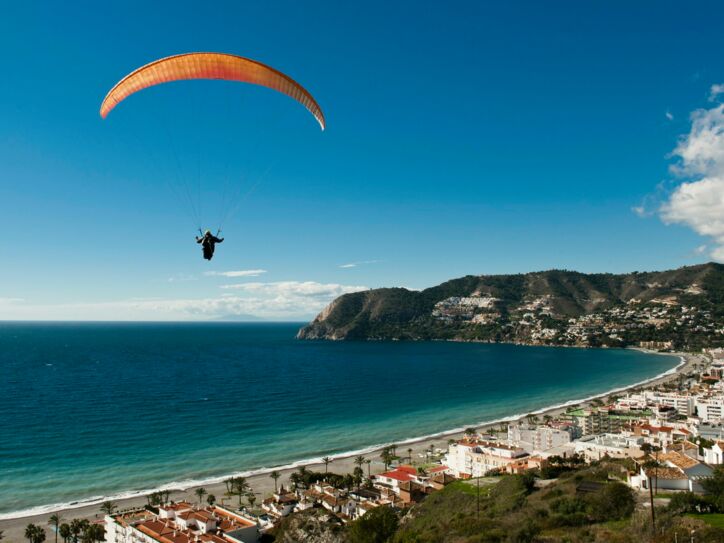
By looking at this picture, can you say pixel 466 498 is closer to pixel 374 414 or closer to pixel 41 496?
pixel 41 496

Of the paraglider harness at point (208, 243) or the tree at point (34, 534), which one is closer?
the paraglider harness at point (208, 243)

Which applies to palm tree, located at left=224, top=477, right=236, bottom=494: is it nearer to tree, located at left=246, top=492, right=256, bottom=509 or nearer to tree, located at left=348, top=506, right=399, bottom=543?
tree, located at left=246, top=492, right=256, bottom=509

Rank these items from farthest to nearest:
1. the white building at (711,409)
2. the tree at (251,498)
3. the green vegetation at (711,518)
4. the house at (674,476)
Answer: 1. the white building at (711,409)
2. the tree at (251,498)
3. the house at (674,476)
4. the green vegetation at (711,518)

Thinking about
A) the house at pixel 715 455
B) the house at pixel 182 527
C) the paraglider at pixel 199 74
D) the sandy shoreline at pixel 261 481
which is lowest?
the sandy shoreline at pixel 261 481

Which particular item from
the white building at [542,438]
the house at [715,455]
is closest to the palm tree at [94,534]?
the white building at [542,438]

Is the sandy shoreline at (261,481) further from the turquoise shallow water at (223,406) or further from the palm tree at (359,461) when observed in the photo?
the turquoise shallow water at (223,406)

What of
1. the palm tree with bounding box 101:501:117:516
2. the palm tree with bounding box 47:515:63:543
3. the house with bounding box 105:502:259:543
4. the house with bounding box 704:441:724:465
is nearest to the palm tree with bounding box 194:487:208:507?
the palm tree with bounding box 101:501:117:516
